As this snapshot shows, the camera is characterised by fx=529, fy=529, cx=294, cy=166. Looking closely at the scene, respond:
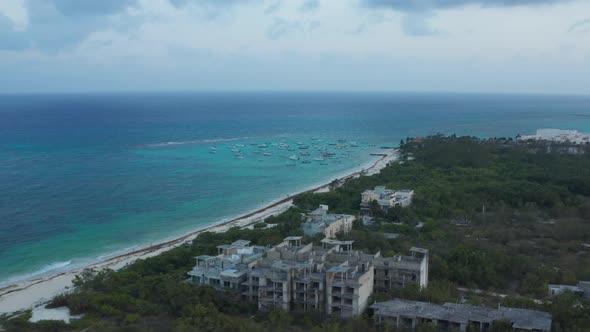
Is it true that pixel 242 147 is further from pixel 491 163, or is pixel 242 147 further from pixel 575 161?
pixel 575 161

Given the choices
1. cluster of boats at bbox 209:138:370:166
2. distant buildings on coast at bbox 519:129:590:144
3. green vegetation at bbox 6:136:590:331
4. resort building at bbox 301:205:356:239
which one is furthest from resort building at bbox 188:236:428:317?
distant buildings on coast at bbox 519:129:590:144

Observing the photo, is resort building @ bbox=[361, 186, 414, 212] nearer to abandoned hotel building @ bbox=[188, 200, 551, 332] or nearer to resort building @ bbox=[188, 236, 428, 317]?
abandoned hotel building @ bbox=[188, 200, 551, 332]

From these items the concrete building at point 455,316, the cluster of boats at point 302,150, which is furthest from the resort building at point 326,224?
the cluster of boats at point 302,150

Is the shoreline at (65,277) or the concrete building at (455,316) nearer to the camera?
the concrete building at (455,316)

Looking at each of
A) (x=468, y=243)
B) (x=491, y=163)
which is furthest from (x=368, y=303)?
(x=491, y=163)

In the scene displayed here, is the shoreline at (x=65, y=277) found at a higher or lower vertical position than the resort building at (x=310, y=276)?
lower

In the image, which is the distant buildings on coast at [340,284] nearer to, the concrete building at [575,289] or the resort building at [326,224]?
the concrete building at [575,289]
